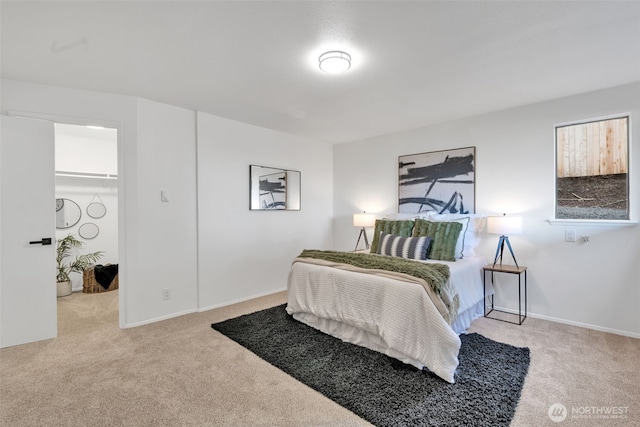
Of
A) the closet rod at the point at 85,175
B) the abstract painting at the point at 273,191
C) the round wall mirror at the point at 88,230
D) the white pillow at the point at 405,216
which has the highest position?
the closet rod at the point at 85,175

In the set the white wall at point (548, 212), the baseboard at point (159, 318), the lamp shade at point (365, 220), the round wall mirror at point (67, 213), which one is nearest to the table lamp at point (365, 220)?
the lamp shade at point (365, 220)

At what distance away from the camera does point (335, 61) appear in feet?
7.48

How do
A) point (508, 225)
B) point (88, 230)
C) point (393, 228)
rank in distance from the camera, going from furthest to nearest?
point (88, 230) < point (393, 228) < point (508, 225)

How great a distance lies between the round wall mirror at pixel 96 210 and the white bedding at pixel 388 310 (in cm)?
358

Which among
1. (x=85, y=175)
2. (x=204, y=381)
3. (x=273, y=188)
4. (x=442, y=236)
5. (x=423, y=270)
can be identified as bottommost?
(x=204, y=381)

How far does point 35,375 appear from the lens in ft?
7.29

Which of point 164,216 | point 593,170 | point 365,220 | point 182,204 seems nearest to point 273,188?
point 182,204

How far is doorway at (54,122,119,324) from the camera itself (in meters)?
4.50

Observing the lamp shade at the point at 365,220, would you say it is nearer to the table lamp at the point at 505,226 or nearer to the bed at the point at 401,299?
the bed at the point at 401,299

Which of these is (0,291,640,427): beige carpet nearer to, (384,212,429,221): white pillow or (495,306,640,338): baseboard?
(495,306,640,338): baseboard

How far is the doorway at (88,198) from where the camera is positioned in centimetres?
450

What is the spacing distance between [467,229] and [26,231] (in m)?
4.43

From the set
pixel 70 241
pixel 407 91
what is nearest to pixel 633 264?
pixel 407 91

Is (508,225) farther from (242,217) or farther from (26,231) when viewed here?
(26,231)
